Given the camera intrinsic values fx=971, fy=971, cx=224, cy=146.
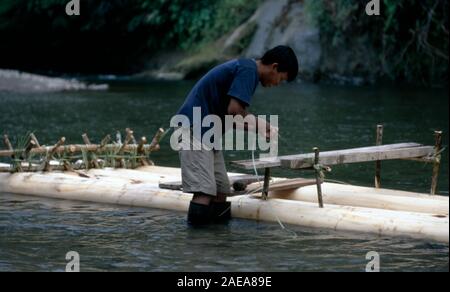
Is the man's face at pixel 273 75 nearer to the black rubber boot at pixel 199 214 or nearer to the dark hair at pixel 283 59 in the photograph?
the dark hair at pixel 283 59

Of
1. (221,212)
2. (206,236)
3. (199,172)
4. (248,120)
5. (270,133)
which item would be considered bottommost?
(206,236)

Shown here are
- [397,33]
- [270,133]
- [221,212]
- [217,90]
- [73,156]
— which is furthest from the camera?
[397,33]

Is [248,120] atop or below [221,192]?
Answer: atop

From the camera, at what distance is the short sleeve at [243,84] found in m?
9.23

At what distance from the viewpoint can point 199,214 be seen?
394 inches

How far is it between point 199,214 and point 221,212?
361mm

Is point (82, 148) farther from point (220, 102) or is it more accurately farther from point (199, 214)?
point (220, 102)

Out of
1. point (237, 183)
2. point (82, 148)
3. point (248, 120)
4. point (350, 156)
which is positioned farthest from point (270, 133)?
point (82, 148)

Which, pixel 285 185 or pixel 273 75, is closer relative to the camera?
pixel 273 75

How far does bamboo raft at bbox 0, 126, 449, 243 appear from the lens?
31.2 feet

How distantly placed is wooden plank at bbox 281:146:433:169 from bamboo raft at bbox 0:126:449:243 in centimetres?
7

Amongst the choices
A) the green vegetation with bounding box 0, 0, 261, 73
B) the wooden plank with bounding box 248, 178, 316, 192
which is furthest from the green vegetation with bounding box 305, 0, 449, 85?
the wooden plank with bounding box 248, 178, 316, 192

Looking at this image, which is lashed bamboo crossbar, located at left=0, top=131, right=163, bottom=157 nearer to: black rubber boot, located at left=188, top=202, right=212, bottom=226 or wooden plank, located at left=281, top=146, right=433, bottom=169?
black rubber boot, located at left=188, top=202, right=212, bottom=226

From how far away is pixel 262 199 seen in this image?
10414 millimetres
